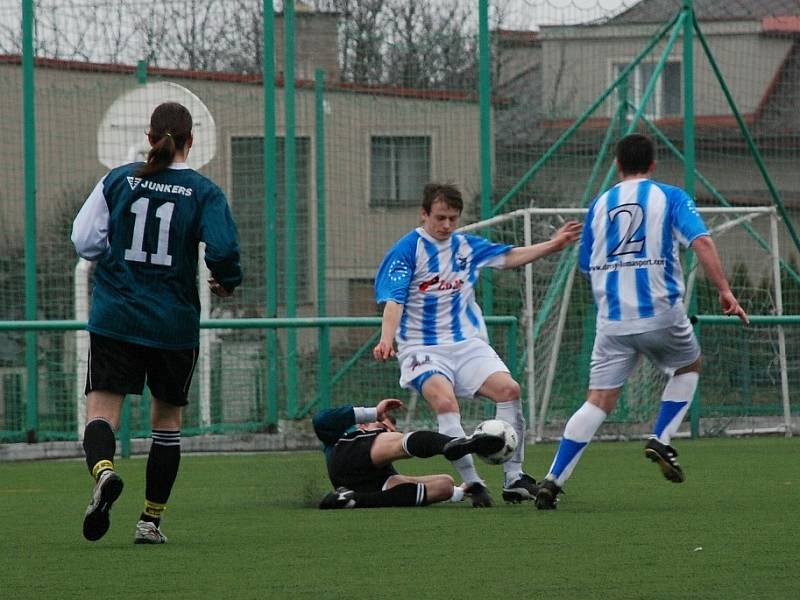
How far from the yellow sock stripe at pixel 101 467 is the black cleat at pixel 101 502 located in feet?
0.11

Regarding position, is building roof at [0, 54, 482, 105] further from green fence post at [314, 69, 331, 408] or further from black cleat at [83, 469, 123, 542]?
black cleat at [83, 469, 123, 542]

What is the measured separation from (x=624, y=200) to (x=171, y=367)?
2.58 metres

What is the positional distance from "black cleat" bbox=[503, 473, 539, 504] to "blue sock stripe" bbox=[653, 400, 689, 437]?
0.65 meters

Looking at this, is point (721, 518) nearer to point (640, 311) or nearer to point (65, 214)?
point (640, 311)

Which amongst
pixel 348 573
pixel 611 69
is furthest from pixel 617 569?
pixel 611 69

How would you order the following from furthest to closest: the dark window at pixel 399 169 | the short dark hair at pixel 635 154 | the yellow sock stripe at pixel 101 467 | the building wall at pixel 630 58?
the building wall at pixel 630 58, the dark window at pixel 399 169, the short dark hair at pixel 635 154, the yellow sock stripe at pixel 101 467

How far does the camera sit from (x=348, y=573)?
5.23m

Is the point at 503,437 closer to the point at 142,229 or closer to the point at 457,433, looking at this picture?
the point at 457,433

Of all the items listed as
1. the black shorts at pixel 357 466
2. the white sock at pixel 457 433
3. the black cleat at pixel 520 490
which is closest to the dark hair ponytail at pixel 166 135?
the black shorts at pixel 357 466

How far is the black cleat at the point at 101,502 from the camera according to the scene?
5727mm

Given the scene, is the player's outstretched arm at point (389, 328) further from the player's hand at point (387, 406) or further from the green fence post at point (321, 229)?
the green fence post at point (321, 229)

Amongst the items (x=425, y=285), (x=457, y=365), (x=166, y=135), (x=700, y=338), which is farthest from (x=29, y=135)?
(x=166, y=135)

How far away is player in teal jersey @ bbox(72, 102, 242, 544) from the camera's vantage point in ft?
20.1

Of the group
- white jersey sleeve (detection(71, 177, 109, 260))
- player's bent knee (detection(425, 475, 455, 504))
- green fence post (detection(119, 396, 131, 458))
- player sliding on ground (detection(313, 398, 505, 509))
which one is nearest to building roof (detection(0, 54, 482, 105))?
green fence post (detection(119, 396, 131, 458))
